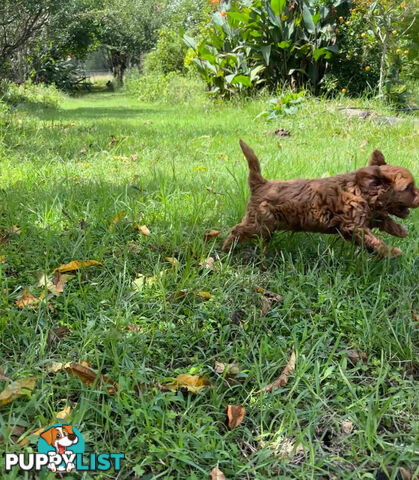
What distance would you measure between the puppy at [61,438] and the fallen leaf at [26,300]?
0.74 metres

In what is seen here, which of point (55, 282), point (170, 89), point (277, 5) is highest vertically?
point (277, 5)

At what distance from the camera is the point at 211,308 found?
2061mm

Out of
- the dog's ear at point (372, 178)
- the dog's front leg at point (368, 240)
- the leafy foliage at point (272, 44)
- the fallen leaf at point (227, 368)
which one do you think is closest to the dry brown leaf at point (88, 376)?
the fallen leaf at point (227, 368)

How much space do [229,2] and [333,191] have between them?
30.8 feet

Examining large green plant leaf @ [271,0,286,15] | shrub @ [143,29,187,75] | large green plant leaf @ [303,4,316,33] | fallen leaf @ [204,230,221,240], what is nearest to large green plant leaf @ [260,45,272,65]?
large green plant leaf @ [271,0,286,15]

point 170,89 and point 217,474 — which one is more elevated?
point 170,89

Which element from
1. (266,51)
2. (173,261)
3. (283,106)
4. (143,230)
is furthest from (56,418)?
(266,51)

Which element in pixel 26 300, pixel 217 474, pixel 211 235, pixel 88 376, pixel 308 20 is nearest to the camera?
pixel 217 474

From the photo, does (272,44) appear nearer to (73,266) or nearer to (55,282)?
(73,266)

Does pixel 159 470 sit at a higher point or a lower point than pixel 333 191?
lower

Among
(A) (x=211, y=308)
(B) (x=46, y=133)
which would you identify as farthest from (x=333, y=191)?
(B) (x=46, y=133)

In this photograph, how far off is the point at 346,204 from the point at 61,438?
5.28 ft

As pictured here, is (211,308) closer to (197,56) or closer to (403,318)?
(403,318)

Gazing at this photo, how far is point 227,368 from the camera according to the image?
1709mm
